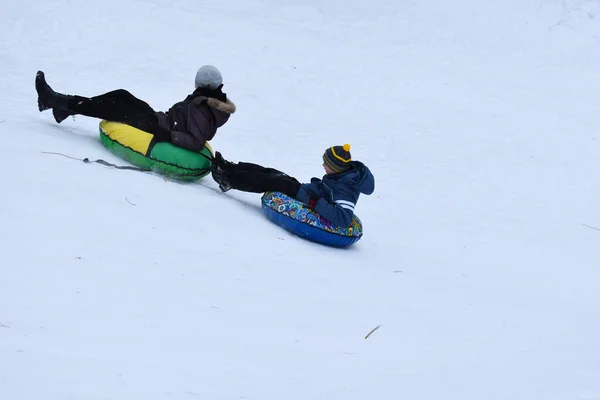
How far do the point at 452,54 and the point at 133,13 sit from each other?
535 cm

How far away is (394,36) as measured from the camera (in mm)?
12242

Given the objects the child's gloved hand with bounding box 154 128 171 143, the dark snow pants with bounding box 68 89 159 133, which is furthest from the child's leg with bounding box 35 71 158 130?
the child's gloved hand with bounding box 154 128 171 143

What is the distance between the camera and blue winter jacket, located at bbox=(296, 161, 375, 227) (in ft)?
19.8

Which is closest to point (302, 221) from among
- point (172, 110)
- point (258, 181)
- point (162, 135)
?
point (258, 181)

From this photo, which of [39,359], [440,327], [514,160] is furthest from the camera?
[514,160]

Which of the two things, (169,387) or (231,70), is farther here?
(231,70)

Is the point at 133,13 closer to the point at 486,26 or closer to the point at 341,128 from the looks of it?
the point at 341,128

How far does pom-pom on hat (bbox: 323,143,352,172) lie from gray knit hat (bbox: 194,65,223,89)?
3.96ft

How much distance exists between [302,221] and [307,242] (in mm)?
187

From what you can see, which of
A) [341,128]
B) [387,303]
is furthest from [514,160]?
[387,303]

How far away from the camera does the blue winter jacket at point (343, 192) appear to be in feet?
19.8

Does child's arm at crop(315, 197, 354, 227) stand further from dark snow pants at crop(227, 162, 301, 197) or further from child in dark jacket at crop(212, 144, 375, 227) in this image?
dark snow pants at crop(227, 162, 301, 197)

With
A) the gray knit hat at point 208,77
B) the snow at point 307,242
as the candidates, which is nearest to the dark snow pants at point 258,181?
the snow at point 307,242

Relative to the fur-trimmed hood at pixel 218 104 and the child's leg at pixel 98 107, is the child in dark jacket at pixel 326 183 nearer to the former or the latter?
the fur-trimmed hood at pixel 218 104
